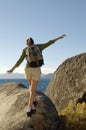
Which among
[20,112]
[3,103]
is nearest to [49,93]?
[3,103]

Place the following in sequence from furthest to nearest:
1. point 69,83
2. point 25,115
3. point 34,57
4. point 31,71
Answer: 1. point 69,83
2. point 25,115
3. point 31,71
4. point 34,57

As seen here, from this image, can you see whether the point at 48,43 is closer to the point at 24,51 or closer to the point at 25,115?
the point at 24,51

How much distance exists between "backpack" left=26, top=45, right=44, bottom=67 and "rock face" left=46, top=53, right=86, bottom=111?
6274 mm

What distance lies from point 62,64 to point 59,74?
0.74 metres

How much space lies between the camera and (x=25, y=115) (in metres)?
12.8

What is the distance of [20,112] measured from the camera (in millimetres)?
13141

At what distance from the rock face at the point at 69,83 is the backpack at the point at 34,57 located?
627 cm

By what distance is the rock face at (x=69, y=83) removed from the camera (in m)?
18.7

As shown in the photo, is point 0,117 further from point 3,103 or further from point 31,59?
point 31,59

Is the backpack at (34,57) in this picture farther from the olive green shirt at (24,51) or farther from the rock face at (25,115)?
the rock face at (25,115)

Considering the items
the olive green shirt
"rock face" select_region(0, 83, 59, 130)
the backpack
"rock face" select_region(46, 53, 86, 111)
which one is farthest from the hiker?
"rock face" select_region(46, 53, 86, 111)

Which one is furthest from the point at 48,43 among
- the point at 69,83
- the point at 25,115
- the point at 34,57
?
the point at 69,83

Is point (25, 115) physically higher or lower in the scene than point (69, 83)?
lower

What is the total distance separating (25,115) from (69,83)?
281 inches
